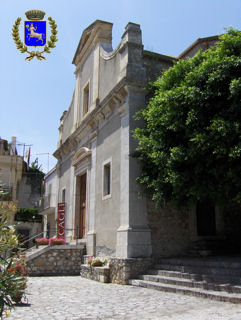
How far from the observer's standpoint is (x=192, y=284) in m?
7.40

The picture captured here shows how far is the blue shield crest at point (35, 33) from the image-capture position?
6000 millimetres

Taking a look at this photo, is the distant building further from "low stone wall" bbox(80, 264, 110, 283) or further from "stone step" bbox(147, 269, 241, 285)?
"stone step" bbox(147, 269, 241, 285)

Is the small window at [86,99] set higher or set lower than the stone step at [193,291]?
higher

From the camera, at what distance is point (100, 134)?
13047 mm

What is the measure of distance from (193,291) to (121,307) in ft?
5.73

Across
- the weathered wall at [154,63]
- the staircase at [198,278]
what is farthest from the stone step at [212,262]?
the weathered wall at [154,63]

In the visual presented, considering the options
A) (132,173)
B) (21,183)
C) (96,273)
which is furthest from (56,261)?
(21,183)

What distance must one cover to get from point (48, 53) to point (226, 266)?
6243 millimetres

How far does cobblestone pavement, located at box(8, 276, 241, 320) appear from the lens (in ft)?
17.0

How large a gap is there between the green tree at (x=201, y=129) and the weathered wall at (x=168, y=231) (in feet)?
4.71

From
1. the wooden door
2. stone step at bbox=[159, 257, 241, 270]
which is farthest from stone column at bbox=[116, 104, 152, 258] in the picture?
the wooden door

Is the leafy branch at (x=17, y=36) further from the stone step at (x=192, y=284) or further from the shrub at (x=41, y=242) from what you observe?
the shrub at (x=41, y=242)

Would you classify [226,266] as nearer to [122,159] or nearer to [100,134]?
[122,159]

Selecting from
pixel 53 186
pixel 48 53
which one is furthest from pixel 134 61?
pixel 53 186
